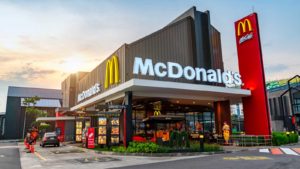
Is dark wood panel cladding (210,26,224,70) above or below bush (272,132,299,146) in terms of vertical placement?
above

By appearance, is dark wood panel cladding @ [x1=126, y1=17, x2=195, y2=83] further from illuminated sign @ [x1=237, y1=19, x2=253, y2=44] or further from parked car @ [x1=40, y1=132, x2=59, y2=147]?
parked car @ [x1=40, y1=132, x2=59, y2=147]

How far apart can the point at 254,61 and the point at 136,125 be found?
44.6ft

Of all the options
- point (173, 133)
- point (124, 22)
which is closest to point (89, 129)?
A: point (173, 133)

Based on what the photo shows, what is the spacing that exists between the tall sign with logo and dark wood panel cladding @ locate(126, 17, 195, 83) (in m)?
5.44

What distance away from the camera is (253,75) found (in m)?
21.5

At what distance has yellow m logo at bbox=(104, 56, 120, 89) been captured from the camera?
2091 cm

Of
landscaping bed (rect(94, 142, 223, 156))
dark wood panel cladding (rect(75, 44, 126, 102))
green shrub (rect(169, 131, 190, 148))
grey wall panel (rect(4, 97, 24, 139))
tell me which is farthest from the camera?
grey wall panel (rect(4, 97, 24, 139))

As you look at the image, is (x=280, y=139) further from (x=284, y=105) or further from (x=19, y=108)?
(x=19, y=108)

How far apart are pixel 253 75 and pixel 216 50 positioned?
27.7ft

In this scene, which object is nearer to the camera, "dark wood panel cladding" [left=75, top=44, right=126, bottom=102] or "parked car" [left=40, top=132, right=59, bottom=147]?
"dark wood panel cladding" [left=75, top=44, right=126, bottom=102]

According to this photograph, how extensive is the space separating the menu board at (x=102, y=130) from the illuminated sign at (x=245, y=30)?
47.0ft

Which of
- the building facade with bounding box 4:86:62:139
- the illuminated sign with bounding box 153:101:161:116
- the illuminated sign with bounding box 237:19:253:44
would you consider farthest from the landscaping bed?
the building facade with bounding box 4:86:62:139

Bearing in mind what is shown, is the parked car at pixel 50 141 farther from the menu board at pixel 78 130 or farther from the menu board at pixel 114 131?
the menu board at pixel 114 131

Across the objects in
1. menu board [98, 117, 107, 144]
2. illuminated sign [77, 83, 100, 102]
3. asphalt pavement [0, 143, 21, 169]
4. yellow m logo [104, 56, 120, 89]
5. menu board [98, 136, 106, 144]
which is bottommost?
asphalt pavement [0, 143, 21, 169]
